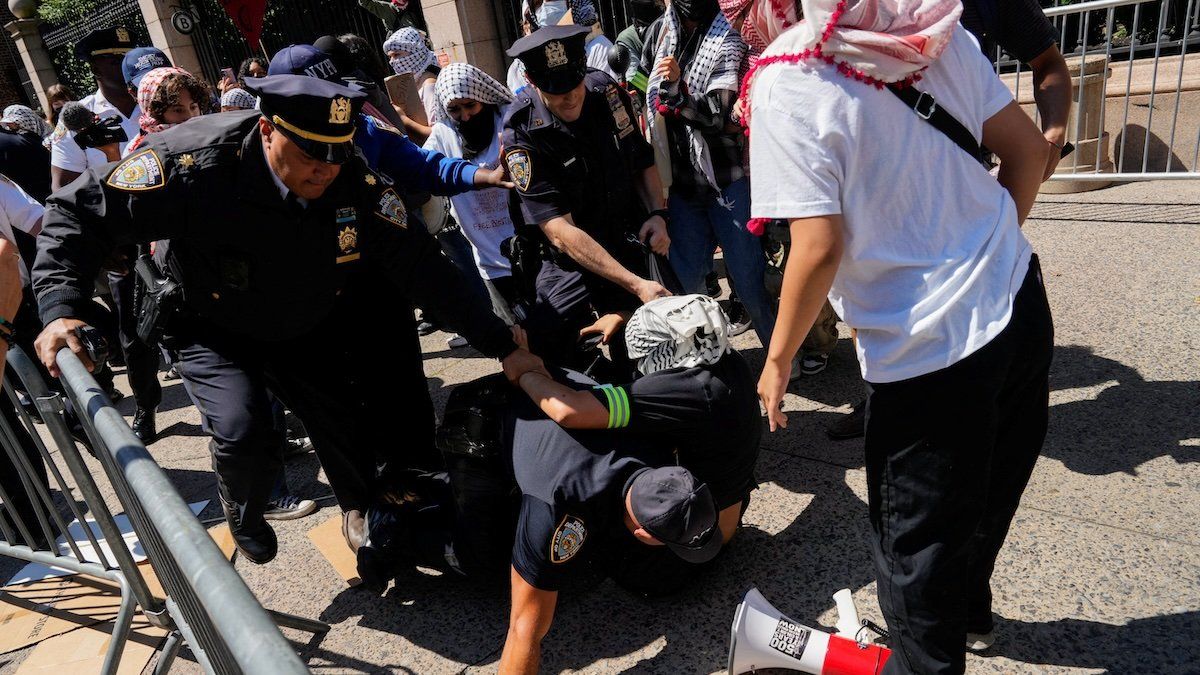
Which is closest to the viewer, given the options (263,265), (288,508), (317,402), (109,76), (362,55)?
(263,265)

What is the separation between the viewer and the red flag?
19.3 feet

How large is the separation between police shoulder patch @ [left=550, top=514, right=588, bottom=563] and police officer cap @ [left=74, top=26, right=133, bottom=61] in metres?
5.64

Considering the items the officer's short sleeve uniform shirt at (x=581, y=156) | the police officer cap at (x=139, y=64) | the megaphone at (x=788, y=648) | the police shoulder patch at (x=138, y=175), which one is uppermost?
the police officer cap at (x=139, y=64)

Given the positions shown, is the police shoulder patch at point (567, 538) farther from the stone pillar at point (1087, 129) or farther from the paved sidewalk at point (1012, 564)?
the stone pillar at point (1087, 129)

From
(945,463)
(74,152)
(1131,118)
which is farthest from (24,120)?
(1131,118)

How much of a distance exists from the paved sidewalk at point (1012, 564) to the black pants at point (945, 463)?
1.71 feet

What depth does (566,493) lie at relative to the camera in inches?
84.7

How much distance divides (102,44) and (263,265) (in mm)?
4498

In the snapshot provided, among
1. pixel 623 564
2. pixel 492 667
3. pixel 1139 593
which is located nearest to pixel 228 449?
pixel 492 667

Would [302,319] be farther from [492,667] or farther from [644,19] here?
[644,19]

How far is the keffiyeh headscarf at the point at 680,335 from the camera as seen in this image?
2.34m

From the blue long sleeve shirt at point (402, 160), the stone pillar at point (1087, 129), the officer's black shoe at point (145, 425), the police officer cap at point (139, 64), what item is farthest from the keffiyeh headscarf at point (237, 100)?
the stone pillar at point (1087, 129)

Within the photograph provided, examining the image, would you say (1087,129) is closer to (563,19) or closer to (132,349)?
(563,19)

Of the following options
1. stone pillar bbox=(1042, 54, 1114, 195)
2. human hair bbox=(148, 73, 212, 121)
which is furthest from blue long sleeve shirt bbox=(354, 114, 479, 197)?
stone pillar bbox=(1042, 54, 1114, 195)
